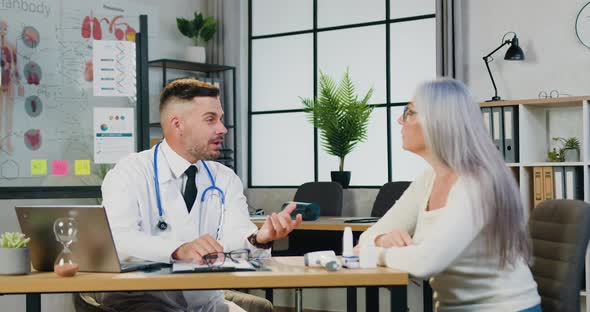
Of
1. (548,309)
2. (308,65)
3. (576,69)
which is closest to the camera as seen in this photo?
(548,309)

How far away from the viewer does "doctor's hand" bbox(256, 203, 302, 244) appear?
2.59 metres

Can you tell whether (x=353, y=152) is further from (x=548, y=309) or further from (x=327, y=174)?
(x=548, y=309)

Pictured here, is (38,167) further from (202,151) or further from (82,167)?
(202,151)

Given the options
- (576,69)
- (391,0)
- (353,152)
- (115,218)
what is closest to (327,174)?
(353,152)

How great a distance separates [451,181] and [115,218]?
3.72 ft

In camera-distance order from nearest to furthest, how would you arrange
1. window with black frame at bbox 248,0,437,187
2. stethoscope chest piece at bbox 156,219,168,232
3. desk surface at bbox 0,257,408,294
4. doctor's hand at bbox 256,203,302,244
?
desk surface at bbox 0,257,408,294 → doctor's hand at bbox 256,203,302,244 → stethoscope chest piece at bbox 156,219,168,232 → window with black frame at bbox 248,0,437,187

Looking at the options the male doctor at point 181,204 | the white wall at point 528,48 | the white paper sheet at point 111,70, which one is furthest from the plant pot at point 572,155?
the male doctor at point 181,204

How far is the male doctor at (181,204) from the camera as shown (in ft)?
8.77

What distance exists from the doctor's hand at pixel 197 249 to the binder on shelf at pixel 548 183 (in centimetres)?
349

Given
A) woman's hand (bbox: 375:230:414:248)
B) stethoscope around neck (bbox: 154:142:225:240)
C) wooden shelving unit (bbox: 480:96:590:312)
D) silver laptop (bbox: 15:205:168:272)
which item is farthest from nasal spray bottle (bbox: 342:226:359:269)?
wooden shelving unit (bbox: 480:96:590:312)

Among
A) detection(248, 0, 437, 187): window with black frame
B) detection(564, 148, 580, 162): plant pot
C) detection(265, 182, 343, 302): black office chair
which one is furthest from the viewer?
detection(248, 0, 437, 187): window with black frame

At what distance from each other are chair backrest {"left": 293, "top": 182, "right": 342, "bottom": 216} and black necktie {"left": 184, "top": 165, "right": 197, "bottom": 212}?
10.1ft

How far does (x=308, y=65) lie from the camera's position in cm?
728

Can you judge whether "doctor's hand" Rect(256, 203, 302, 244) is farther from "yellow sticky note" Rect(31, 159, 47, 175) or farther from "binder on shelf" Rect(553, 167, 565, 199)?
"binder on shelf" Rect(553, 167, 565, 199)
